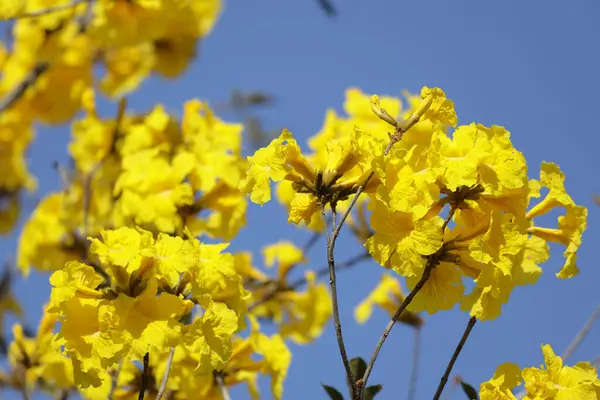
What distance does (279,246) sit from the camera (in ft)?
15.6

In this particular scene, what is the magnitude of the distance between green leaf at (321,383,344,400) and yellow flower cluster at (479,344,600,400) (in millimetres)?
375

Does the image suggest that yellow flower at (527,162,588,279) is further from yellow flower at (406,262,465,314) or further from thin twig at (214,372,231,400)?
thin twig at (214,372,231,400)

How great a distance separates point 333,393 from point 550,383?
1.84 ft

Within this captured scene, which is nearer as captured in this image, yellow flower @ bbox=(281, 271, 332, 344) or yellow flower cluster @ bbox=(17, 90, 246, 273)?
yellow flower cluster @ bbox=(17, 90, 246, 273)

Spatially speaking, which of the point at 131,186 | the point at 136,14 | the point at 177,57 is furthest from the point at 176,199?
the point at 177,57

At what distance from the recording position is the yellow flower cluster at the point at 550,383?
196 centimetres

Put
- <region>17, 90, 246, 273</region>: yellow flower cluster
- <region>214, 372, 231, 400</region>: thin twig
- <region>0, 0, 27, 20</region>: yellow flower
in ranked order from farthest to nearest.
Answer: <region>0, 0, 27, 20</region>: yellow flower, <region>17, 90, 246, 273</region>: yellow flower cluster, <region>214, 372, 231, 400</region>: thin twig

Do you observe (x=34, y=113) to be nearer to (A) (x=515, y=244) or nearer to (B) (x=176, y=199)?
(B) (x=176, y=199)

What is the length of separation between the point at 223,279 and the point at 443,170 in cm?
68

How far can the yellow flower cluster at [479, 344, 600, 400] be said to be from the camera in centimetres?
196

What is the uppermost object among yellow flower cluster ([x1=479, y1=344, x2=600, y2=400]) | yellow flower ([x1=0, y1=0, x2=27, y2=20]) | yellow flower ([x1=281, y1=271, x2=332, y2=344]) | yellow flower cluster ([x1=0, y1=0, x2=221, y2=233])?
yellow flower cluster ([x1=0, y1=0, x2=221, y2=233])

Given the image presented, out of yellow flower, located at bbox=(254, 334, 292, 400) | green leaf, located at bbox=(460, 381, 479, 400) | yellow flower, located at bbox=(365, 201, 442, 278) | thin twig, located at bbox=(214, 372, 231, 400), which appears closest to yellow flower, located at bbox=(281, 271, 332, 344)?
yellow flower, located at bbox=(254, 334, 292, 400)

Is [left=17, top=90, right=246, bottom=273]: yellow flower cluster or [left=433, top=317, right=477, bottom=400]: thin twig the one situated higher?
[left=17, top=90, right=246, bottom=273]: yellow flower cluster

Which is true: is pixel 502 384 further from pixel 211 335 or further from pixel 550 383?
pixel 211 335
